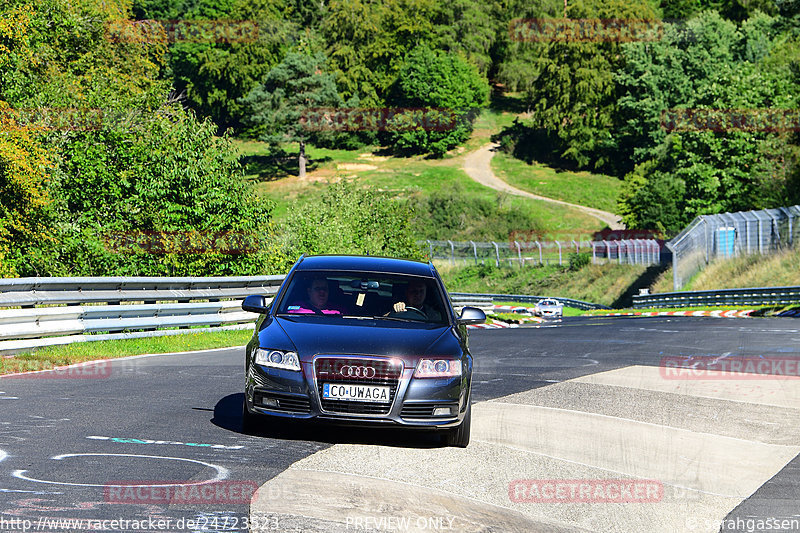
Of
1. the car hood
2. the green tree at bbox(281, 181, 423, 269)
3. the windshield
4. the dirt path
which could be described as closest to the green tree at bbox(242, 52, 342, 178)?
the dirt path

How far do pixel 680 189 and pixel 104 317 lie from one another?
62.0 meters

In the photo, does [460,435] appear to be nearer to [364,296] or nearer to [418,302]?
[418,302]

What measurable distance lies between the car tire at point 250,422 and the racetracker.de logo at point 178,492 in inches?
63.9

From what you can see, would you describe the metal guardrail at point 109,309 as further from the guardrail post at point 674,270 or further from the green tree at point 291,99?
the green tree at point 291,99

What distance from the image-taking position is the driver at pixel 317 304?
915cm

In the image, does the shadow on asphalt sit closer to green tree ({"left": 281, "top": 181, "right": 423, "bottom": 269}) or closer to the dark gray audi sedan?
the dark gray audi sedan

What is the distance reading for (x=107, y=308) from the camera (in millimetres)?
16938

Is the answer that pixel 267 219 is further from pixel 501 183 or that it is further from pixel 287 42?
pixel 287 42

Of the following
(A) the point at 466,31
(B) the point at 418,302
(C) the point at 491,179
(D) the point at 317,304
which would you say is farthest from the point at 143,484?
(A) the point at 466,31

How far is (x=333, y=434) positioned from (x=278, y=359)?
1.02 meters

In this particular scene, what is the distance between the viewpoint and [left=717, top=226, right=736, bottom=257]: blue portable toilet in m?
49.1

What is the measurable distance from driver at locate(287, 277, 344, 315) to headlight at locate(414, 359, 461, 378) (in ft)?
4.00

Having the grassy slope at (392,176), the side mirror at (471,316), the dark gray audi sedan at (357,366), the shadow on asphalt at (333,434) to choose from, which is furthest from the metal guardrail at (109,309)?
the grassy slope at (392,176)

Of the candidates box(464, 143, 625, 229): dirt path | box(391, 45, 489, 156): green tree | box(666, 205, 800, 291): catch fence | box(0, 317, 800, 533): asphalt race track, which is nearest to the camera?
box(0, 317, 800, 533): asphalt race track
